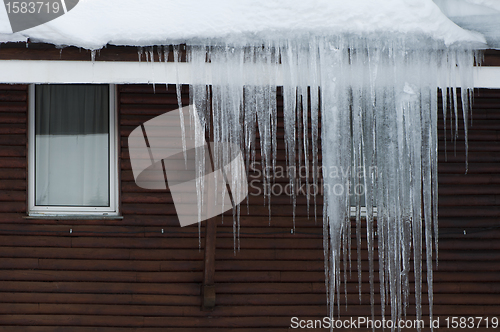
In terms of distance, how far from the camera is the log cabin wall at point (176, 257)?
12.3 ft

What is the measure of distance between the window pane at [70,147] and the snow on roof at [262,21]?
163 centimetres

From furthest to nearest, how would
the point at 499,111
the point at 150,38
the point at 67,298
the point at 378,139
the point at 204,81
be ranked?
the point at 499,111, the point at 67,298, the point at 378,139, the point at 204,81, the point at 150,38

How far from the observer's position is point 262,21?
223 centimetres

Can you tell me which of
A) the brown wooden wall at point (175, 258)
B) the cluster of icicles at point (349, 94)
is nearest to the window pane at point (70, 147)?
the brown wooden wall at point (175, 258)

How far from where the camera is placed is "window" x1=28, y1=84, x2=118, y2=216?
12.4 ft

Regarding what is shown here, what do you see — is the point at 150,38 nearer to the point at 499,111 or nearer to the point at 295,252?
the point at 295,252

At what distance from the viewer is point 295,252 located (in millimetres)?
3896

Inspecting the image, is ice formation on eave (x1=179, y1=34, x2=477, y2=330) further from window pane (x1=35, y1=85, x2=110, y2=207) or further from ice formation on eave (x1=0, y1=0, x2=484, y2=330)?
window pane (x1=35, y1=85, x2=110, y2=207)

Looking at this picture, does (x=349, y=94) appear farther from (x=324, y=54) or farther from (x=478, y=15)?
(x=478, y=15)

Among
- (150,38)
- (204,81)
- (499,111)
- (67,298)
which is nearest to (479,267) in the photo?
(499,111)

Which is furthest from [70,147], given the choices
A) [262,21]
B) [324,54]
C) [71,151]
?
[324,54]

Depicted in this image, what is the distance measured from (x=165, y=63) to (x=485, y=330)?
3935 millimetres

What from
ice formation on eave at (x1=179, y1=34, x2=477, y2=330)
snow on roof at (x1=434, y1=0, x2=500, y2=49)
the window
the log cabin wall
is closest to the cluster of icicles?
ice formation on eave at (x1=179, y1=34, x2=477, y2=330)

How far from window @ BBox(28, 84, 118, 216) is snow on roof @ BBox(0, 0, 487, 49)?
1.64 m
